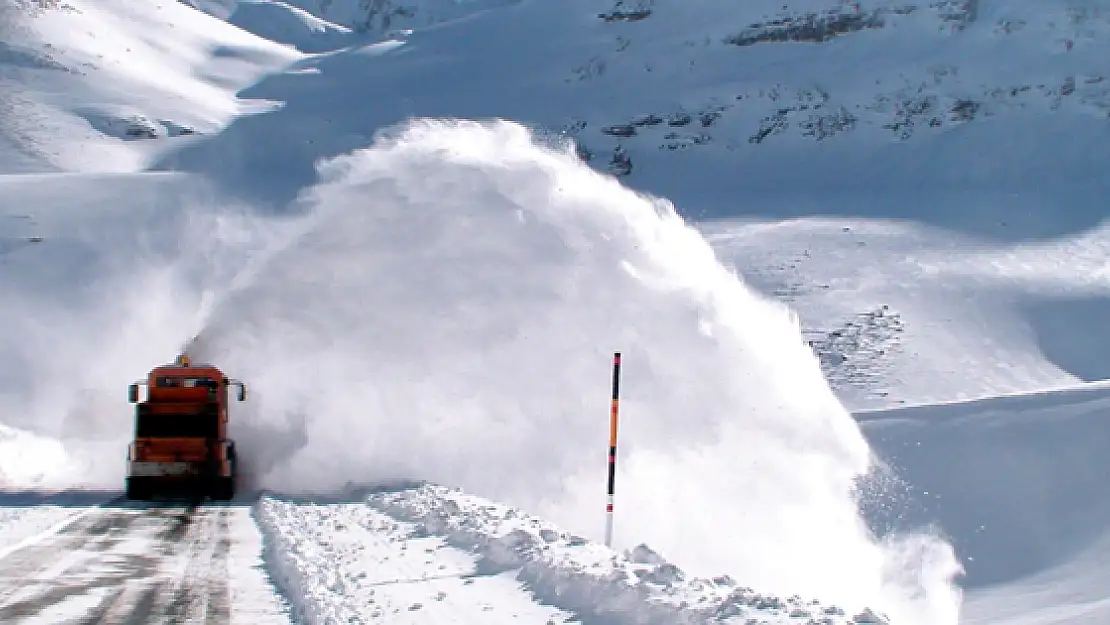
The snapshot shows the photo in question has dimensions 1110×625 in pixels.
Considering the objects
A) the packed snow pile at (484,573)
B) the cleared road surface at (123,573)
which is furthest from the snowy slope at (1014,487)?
the cleared road surface at (123,573)

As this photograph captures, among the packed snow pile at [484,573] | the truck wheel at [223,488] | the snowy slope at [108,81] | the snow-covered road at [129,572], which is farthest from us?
the snowy slope at [108,81]

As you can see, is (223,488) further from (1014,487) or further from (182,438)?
(1014,487)

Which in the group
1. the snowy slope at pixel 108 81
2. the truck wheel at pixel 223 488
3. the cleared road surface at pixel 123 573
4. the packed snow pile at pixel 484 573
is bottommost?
the truck wheel at pixel 223 488

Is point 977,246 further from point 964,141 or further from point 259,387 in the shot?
point 259,387

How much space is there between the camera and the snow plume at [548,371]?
14180mm

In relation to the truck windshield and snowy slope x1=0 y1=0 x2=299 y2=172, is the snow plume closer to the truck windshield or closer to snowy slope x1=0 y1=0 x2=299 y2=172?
the truck windshield

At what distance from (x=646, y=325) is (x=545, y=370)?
160cm

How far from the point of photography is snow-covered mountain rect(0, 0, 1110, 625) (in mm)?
12711

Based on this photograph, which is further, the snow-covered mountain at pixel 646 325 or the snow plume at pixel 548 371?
the snow plume at pixel 548 371

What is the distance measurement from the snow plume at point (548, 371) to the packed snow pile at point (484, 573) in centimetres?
289

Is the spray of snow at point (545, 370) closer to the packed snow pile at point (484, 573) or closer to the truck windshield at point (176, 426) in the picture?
the truck windshield at point (176, 426)

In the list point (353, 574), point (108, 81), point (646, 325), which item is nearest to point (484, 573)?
point (353, 574)

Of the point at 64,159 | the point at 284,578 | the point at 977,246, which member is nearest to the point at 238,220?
the point at 64,159

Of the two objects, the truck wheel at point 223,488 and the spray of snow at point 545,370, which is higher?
the spray of snow at point 545,370
